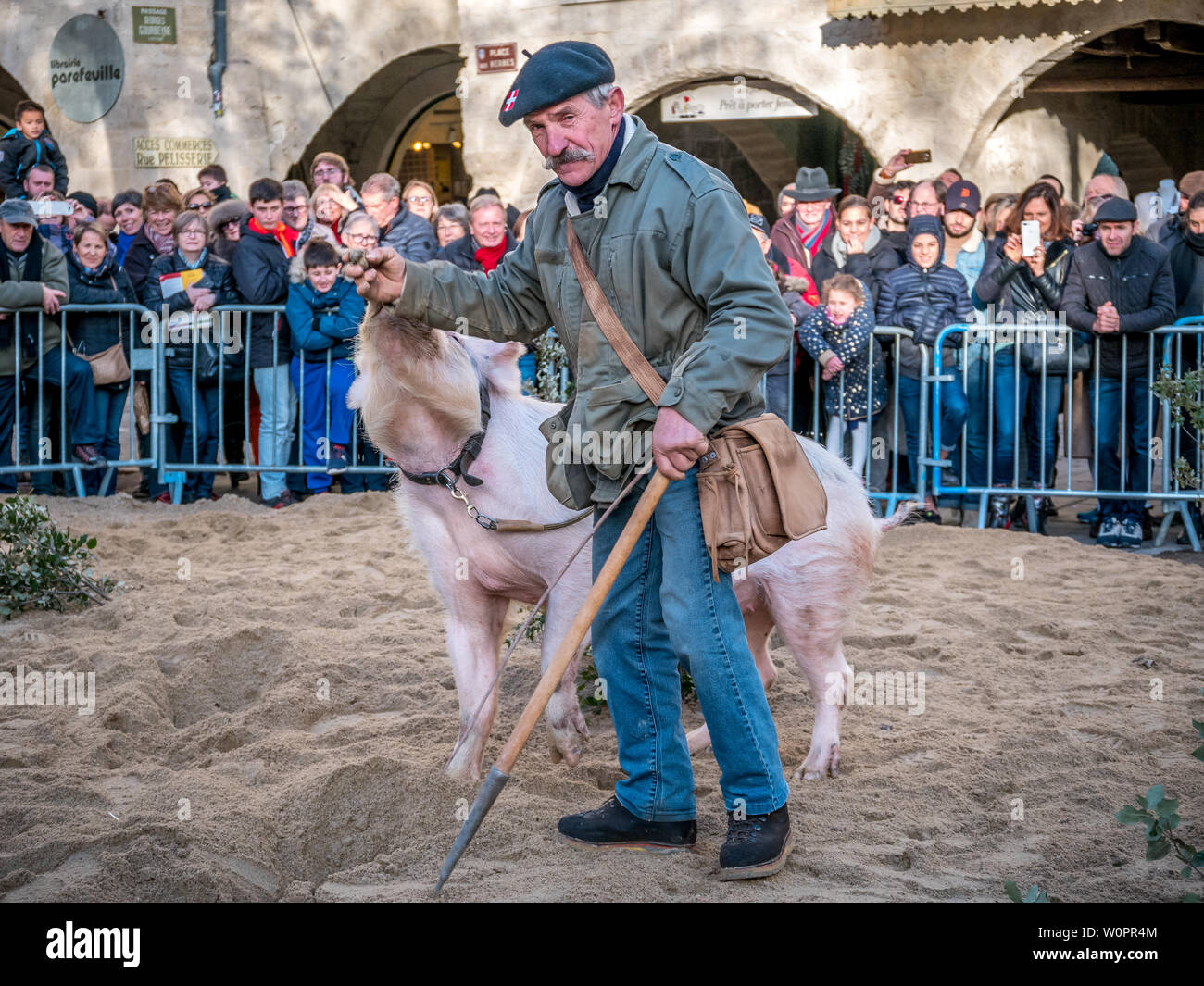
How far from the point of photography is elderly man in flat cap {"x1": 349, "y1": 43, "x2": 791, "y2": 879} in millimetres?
2932

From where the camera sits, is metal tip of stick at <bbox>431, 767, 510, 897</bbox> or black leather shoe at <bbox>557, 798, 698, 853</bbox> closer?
metal tip of stick at <bbox>431, 767, 510, 897</bbox>

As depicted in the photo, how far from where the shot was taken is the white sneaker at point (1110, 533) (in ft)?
25.1

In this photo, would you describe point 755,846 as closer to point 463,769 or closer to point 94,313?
point 463,769

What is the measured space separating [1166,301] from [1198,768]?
464 cm

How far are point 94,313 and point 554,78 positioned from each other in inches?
267

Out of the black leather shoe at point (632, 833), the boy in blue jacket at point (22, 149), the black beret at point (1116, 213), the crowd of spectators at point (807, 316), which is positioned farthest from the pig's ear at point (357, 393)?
the boy in blue jacket at point (22, 149)

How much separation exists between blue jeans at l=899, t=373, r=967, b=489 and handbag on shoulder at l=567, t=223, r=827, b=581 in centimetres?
517

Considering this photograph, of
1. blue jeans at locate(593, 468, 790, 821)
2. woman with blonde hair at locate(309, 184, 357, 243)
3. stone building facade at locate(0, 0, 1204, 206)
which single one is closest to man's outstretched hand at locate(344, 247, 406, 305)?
blue jeans at locate(593, 468, 790, 821)

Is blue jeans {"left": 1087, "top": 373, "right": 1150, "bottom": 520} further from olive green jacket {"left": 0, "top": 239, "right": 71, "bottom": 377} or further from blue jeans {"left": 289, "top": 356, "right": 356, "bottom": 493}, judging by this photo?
olive green jacket {"left": 0, "top": 239, "right": 71, "bottom": 377}

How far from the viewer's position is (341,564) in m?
6.66

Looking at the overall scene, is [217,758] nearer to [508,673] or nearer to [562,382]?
[508,673]

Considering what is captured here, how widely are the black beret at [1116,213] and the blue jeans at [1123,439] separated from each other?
95cm

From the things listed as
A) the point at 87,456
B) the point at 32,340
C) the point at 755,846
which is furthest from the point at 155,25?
the point at 755,846
